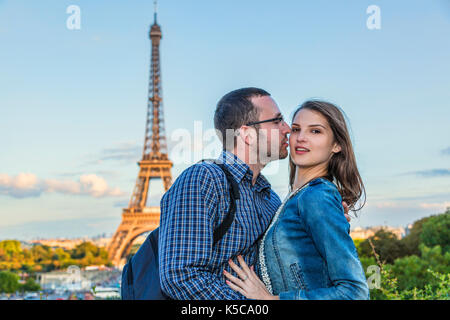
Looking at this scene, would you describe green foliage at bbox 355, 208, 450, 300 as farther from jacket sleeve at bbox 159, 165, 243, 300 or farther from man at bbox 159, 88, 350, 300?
jacket sleeve at bbox 159, 165, 243, 300

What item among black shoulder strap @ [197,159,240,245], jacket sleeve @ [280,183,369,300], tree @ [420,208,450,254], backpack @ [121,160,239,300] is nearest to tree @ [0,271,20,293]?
tree @ [420,208,450,254]

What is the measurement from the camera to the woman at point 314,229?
6.48 feet

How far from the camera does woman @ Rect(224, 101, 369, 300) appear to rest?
1975 mm

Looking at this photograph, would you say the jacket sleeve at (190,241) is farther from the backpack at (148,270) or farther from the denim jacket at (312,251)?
the denim jacket at (312,251)

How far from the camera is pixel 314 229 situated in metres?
2.02

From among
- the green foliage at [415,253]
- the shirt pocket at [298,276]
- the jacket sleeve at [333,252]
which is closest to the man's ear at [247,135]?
the jacket sleeve at [333,252]

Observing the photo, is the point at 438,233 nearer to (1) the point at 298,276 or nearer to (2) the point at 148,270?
(1) the point at 298,276

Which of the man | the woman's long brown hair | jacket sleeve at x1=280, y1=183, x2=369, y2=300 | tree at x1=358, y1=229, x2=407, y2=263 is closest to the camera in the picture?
jacket sleeve at x1=280, y1=183, x2=369, y2=300

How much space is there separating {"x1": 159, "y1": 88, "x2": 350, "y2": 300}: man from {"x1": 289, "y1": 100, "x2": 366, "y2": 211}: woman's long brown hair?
0.20 metres

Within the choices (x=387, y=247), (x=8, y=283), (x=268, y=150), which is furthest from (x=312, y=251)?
(x=8, y=283)

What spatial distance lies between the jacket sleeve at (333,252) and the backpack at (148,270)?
35cm

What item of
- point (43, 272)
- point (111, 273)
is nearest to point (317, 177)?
point (111, 273)

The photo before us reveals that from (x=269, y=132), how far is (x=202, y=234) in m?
0.69
